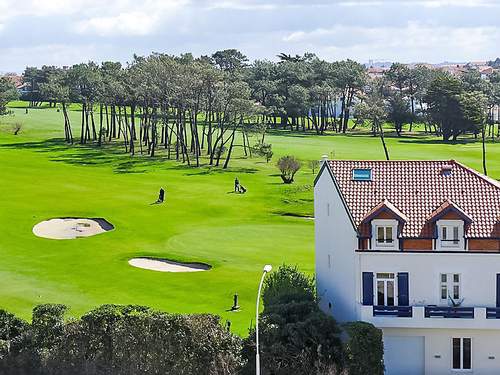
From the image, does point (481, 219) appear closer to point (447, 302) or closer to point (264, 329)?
point (447, 302)

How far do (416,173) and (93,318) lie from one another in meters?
16.6

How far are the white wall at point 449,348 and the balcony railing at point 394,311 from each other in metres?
0.89

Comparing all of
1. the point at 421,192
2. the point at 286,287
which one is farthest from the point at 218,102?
the point at 421,192

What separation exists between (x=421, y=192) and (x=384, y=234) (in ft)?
10.7

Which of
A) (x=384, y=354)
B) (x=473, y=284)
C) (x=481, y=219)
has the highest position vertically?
(x=481, y=219)

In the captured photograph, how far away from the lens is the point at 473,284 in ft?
147

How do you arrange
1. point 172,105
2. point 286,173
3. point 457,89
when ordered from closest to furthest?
point 286,173, point 172,105, point 457,89

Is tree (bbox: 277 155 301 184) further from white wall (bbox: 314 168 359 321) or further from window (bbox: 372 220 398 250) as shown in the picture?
window (bbox: 372 220 398 250)

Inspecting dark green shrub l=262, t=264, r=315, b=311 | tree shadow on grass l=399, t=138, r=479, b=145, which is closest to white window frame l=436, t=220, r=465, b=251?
dark green shrub l=262, t=264, r=315, b=311

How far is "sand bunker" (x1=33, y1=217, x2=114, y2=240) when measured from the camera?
78.8 m

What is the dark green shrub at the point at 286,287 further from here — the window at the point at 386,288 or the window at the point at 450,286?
the window at the point at 450,286

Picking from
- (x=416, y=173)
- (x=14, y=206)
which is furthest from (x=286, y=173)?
(x=416, y=173)

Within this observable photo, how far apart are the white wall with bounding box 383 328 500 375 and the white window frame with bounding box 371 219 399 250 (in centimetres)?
369

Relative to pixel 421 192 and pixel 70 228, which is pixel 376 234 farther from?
pixel 70 228
